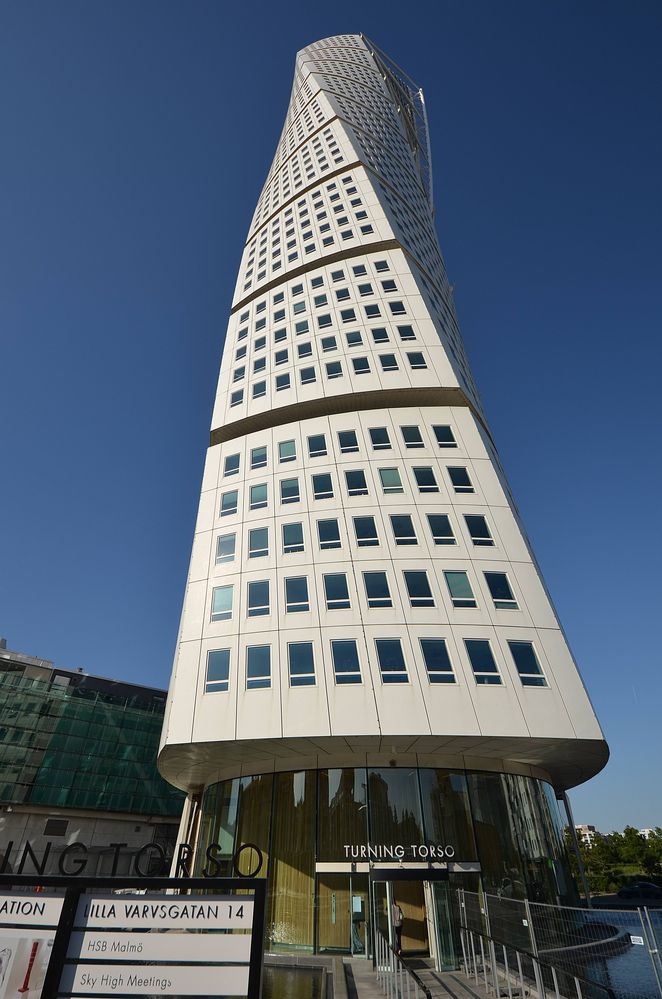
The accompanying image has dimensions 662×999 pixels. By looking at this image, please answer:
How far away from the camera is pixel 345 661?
1859cm

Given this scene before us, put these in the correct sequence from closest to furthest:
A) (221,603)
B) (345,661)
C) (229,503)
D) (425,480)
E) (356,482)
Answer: (345,661)
(221,603)
(425,480)
(356,482)
(229,503)

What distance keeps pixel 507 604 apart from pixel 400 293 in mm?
21583

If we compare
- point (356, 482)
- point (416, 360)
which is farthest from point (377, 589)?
point (416, 360)

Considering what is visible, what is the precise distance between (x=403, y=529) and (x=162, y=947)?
58.2 ft

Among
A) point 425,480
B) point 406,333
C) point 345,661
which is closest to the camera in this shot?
point 345,661

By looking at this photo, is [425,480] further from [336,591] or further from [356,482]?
[336,591]

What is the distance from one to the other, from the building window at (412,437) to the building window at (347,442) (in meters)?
2.39

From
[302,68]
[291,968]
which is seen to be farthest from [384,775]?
[302,68]

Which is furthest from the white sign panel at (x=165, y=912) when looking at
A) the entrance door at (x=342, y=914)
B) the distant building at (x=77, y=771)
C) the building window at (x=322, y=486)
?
the distant building at (x=77, y=771)

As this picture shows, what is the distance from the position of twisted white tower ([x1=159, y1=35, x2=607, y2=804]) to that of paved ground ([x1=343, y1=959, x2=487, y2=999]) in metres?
5.65

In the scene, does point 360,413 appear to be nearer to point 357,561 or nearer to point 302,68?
point 357,561

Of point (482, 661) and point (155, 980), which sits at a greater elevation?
point (482, 661)

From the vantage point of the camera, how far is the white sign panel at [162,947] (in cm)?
541

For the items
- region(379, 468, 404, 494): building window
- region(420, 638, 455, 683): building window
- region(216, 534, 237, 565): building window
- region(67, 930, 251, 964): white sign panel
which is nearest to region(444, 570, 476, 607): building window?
region(420, 638, 455, 683): building window
